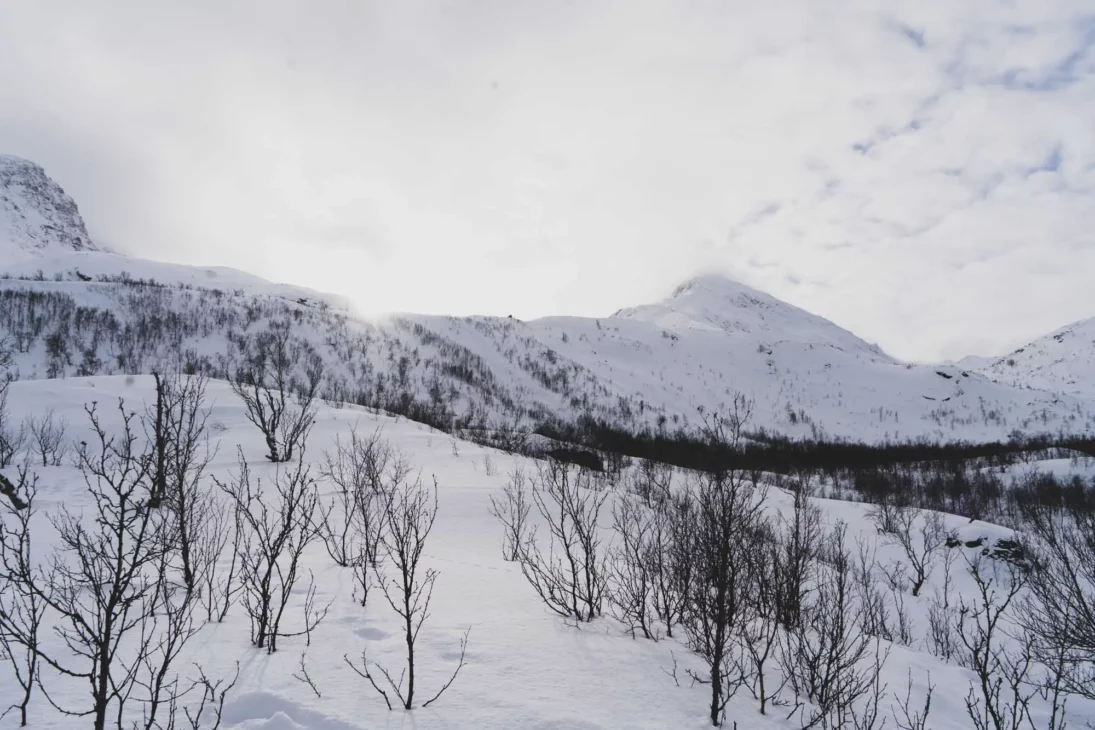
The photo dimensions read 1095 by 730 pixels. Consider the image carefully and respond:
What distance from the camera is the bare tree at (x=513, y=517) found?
13.2m

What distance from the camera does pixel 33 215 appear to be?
17700 cm

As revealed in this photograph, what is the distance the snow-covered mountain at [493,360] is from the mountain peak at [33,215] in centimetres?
144

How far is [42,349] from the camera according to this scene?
56531 mm

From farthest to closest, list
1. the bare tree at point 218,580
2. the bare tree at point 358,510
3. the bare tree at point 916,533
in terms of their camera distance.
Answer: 1. the bare tree at point 916,533
2. the bare tree at point 358,510
3. the bare tree at point 218,580

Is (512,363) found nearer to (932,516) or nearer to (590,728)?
(932,516)

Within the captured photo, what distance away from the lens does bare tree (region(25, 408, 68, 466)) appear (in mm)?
20703

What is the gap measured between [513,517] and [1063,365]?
230 metres

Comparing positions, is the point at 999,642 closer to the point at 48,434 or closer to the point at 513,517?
the point at 513,517

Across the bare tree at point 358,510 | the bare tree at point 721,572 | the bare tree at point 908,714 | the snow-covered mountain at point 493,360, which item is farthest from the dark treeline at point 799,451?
the bare tree at point 721,572

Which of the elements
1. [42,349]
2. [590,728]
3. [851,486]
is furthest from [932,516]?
[42,349]

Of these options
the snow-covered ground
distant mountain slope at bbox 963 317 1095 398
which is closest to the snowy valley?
the snow-covered ground

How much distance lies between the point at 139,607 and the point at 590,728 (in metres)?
6.45

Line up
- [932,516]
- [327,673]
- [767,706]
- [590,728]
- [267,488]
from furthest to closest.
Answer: [932,516] → [267,488] → [767,706] → [327,673] → [590,728]

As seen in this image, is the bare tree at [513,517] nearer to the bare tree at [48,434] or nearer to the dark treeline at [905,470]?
the dark treeline at [905,470]
